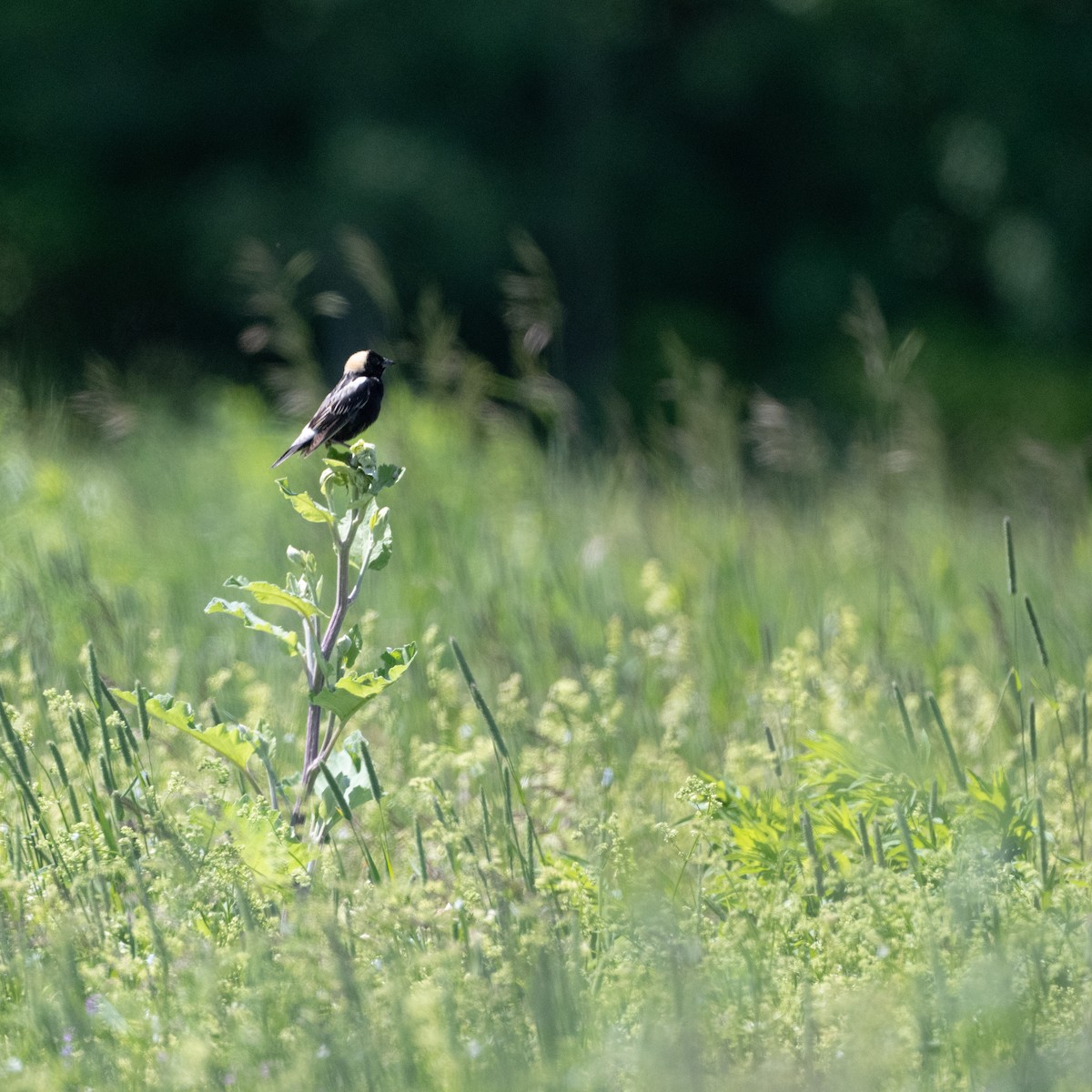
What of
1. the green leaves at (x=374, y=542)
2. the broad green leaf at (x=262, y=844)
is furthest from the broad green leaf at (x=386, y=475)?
the broad green leaf at (x=262, y=844)

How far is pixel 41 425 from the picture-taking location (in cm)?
464

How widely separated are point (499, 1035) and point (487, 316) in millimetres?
15978

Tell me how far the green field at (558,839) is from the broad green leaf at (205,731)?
3cm

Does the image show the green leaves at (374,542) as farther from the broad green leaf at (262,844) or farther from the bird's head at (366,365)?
the broad green leaf at (262,844)

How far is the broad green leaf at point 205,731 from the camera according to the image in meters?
2.07

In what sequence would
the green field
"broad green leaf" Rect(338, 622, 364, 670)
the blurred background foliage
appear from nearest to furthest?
1. the green field
2. "broad green leaf" Rect(338, 622, 364, 670)
3. the blurred background foliage

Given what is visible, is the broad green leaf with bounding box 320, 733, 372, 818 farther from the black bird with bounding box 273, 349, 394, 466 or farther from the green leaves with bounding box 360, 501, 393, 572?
the black bird with bounding box 273, 349, 394, 466

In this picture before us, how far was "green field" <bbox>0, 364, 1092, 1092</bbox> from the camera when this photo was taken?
5.56ft

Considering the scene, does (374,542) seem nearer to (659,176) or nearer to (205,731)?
(205,731)

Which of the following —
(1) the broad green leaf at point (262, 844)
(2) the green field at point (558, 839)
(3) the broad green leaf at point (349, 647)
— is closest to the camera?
(2) the green field at point (558, 839)

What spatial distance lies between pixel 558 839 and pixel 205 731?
0.83 m

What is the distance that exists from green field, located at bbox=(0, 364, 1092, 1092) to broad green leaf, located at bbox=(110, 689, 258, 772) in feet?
0.10

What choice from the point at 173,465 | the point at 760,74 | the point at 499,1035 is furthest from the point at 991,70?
the point at 499,1035

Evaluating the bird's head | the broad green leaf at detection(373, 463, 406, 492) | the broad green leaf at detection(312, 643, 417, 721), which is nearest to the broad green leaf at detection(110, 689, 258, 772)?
the broad green leaf at detection(312, 643, 417, 721)
